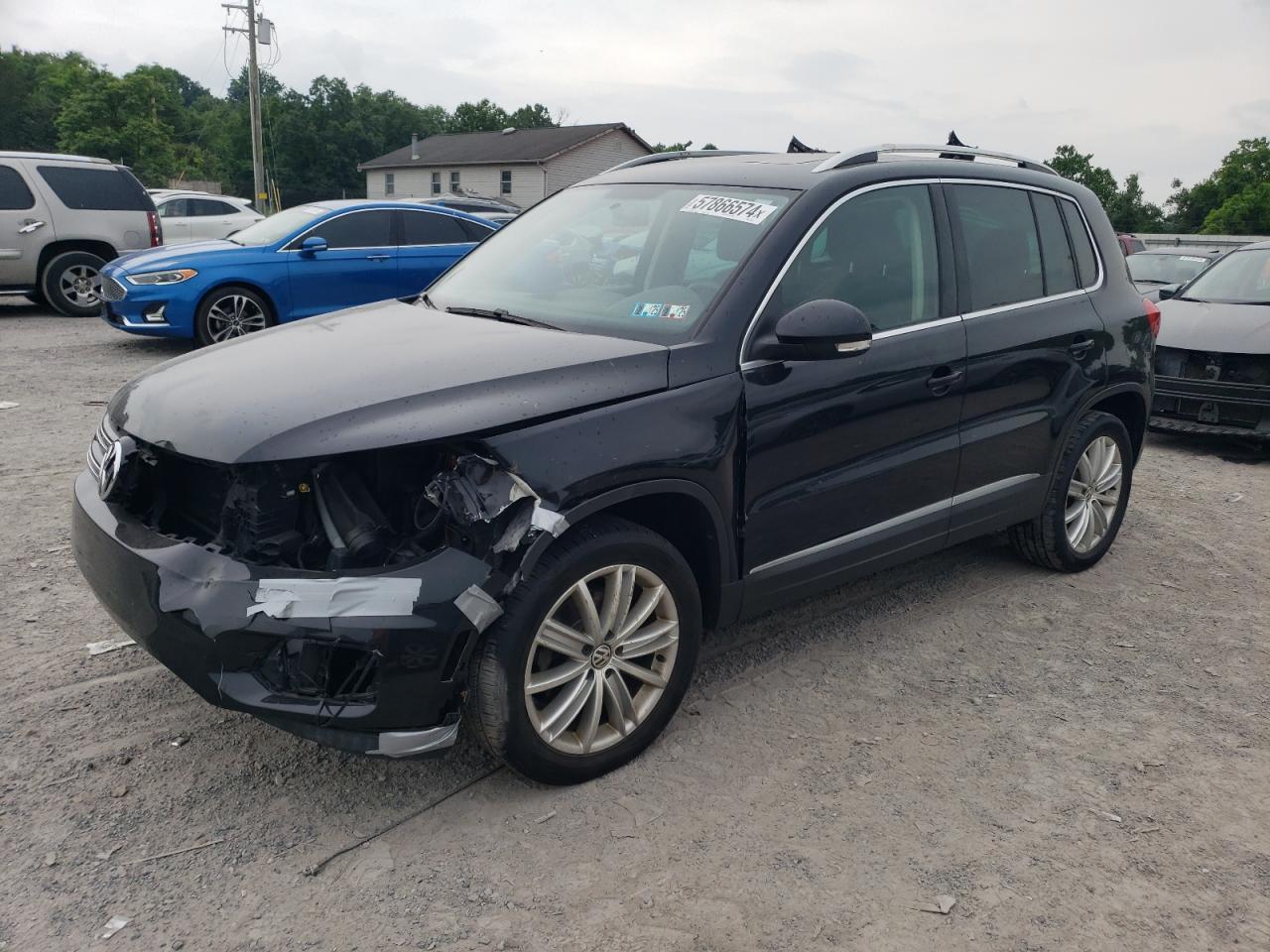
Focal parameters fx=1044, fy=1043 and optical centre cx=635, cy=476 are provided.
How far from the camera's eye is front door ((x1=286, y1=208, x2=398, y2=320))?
10117mm

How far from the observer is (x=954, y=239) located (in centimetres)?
425

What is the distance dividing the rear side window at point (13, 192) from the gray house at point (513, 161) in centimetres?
3525

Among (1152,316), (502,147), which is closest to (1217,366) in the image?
(1152,316)

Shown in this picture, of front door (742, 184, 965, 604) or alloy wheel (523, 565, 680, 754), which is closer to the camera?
alloy wheel (523, 565, 680, 754)

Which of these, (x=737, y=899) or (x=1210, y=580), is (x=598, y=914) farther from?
(x=1210, y=580)

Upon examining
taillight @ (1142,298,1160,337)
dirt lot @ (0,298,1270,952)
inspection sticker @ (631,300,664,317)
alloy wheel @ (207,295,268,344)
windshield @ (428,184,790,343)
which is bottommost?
dirt lot @ (0,298,1270,952)

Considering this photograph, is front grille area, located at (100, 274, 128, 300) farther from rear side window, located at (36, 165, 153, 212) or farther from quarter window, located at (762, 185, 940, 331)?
quarter window, located at (762, 185, 940, 331)

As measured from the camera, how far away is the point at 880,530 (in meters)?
4.02

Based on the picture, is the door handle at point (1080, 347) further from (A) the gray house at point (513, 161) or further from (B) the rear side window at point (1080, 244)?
(A) the gray house at point (513, 161)


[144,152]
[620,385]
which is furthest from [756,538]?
[144,152]

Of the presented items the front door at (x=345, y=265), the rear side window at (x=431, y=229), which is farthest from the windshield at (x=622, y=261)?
the rear side window at (x=431, y=229)

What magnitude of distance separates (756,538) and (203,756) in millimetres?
1917

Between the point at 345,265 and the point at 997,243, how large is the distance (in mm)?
7372

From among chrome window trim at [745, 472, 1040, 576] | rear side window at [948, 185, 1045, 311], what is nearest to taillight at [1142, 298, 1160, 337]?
rear side window at [948, 185, 1045, 311]
